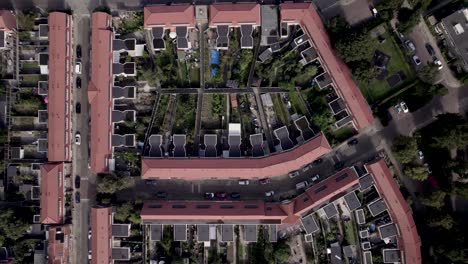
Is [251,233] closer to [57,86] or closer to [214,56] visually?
[214,56]


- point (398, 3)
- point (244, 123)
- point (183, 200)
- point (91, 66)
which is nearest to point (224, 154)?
point (244, 123)

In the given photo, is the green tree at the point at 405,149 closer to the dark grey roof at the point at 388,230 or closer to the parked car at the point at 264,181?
the dark grey roof at the point at 388,230

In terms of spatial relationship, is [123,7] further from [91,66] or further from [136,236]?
[136,236]

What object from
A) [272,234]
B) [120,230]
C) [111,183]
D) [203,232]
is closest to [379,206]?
→ [272,234]

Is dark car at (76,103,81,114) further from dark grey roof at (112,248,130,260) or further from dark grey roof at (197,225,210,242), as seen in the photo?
dark grey roof at (197,225,210,242)

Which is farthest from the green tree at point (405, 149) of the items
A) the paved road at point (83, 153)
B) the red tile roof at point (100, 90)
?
the paved road at point (83, 153)

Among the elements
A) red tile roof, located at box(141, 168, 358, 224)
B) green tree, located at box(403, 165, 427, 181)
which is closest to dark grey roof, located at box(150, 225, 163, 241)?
red tile roof, located at box(141, 168, 358, 224)
